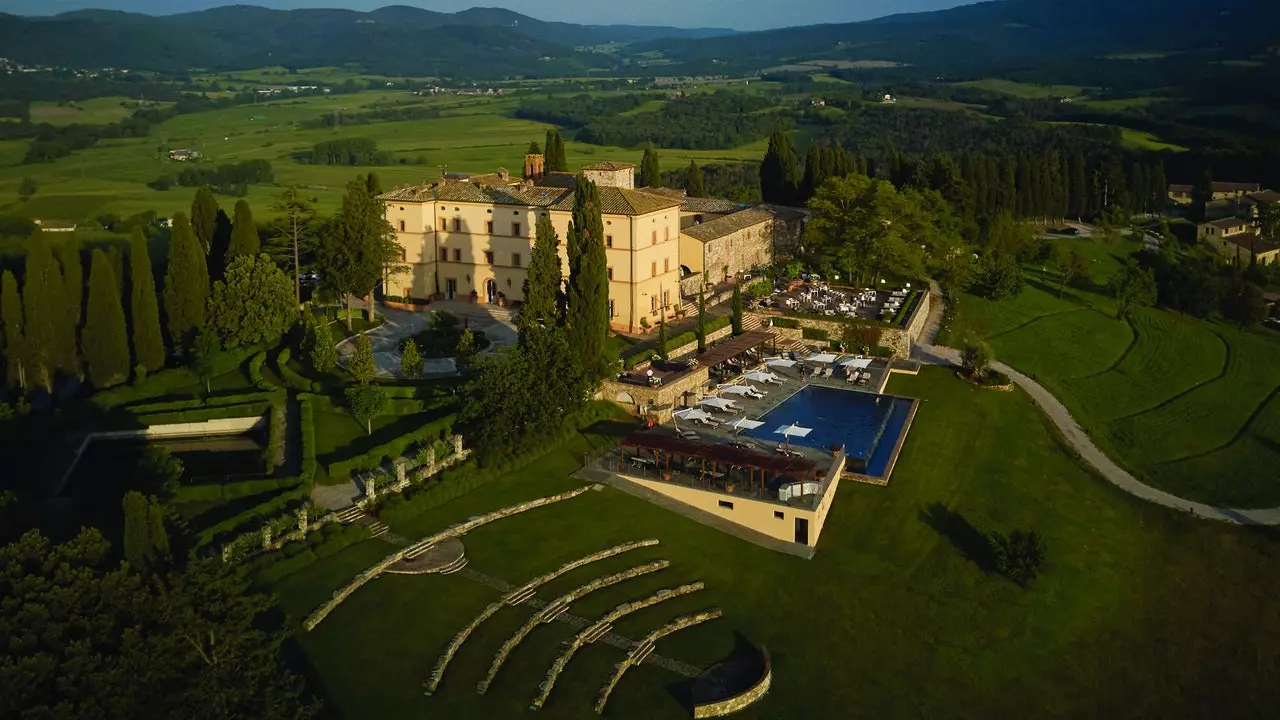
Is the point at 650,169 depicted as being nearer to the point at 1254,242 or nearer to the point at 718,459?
the point at 718,459

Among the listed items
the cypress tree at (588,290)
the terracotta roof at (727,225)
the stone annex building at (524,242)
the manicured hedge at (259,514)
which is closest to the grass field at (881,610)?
the manicured hedge at (259,514)

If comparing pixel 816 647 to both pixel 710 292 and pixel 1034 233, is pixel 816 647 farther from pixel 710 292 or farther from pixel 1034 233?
pixel 1034 233

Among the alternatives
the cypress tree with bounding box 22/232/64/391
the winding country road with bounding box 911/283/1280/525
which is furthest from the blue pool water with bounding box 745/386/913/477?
the cypress tree with bounding box 22/232/64/391

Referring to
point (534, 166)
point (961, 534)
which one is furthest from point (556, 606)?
point (534, 166)

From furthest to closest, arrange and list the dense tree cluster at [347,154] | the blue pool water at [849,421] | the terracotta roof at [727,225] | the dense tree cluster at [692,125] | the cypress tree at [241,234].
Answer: the dense tree cluster at [692,125], the dense tree cluster at [347,154], the terracotta roof at [727,225], the cypress tree at [241,234], the blue pool water at [849,421]

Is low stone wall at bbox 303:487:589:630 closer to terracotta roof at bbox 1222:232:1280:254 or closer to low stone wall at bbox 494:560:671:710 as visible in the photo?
low stone wall at bbox 494:560:671:710

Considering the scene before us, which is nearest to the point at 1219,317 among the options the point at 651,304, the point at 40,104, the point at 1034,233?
the point at 1034,233

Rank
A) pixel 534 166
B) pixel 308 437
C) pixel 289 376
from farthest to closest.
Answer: pixel 534 166 < pixel 289 376 < pixel 308 437

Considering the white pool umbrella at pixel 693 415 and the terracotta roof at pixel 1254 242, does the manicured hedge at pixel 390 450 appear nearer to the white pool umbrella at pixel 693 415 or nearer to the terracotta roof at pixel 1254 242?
the white pool umbrella at pixel 693 415
